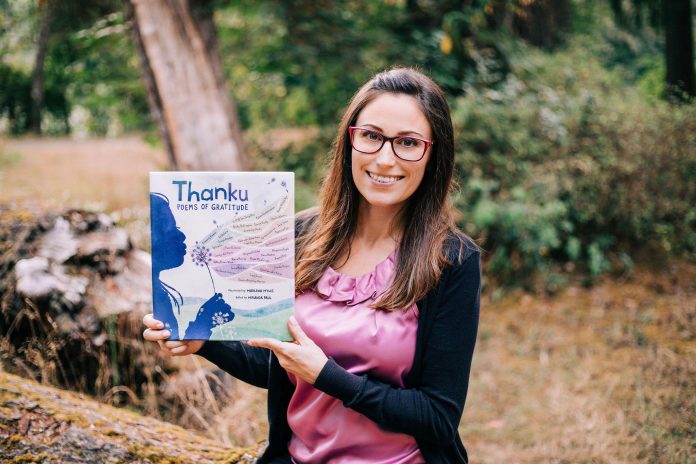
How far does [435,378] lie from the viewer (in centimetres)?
162

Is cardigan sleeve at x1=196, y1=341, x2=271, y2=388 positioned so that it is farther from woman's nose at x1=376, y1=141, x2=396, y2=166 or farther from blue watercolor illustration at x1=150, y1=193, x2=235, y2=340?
woman's nose at x1=376, y1=141, x2=396, y2=166

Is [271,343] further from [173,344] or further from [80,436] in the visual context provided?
[80,436]

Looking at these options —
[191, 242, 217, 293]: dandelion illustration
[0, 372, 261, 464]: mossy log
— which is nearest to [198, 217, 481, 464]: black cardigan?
[191, 242, 217, 293]: dandelion illustration

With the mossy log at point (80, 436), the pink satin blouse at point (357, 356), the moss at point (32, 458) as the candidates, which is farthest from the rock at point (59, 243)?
the pink satin blouse at point (357, 356)

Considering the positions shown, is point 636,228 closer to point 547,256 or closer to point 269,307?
point 547,256

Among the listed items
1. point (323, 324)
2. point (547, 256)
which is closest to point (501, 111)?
point (547, 256)

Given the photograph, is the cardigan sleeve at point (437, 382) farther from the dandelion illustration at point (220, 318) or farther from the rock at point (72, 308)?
the rock at point (72, 308)

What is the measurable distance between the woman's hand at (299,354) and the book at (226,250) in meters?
0.02

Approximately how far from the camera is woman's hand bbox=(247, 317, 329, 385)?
1552mm

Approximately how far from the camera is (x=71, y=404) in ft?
6.86

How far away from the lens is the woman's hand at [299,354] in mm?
1552

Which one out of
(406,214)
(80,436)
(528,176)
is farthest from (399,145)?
(528,176)

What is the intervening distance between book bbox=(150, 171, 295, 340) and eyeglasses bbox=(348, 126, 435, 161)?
34 centimetres

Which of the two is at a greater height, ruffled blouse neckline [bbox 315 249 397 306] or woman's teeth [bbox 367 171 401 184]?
woman's teeth [bbox 367 171 401 184]
